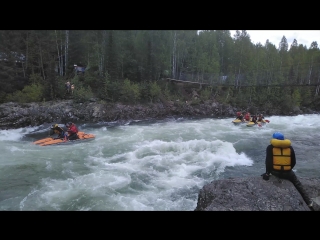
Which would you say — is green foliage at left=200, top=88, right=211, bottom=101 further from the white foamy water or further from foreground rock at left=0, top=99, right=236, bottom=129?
the white foamy water

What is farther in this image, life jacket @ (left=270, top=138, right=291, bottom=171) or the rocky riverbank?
the rocky riverbank

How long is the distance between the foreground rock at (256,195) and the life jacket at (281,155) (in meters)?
0.25

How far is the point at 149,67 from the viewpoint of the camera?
26328 millimetres

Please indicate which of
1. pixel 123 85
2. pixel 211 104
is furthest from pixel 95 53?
pixel 211 104

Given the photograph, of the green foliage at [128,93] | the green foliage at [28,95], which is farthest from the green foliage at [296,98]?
the green foliage at [28,95]

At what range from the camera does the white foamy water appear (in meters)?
6.79

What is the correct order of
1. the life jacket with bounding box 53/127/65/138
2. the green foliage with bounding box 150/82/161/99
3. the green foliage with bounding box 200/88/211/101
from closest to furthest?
the life jacket with bounding box 53/127/65/138 → the green foliage with bounding box 150/82/161/99 → the green foliage with bounding box 200/88/211/101

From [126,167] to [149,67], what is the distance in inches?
735

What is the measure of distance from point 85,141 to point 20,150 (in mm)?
3034

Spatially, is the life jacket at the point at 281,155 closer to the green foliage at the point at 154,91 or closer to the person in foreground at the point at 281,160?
the person in foreground at the point at 281,160

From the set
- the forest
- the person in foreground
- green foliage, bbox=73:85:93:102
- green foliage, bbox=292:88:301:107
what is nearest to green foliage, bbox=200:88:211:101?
the forest

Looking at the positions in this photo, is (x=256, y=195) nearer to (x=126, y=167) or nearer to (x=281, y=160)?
(x=281, y=160)

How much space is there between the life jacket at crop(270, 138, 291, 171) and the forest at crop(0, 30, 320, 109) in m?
17.3
